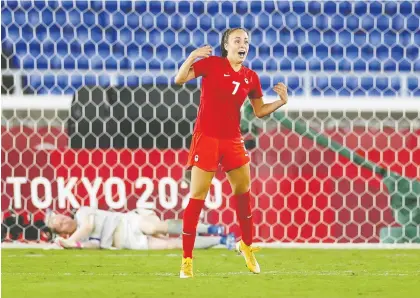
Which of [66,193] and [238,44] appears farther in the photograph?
[66,193]

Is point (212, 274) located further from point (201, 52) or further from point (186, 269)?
point (201, 52)

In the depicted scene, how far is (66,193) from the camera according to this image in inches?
147

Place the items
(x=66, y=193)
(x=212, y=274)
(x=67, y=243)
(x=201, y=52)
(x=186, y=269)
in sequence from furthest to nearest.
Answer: (x=66, y=193) → (x=67, y=243) → (x=212, y=274) → (x=186, y=269) → (x=201, y=52)

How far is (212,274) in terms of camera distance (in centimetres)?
262

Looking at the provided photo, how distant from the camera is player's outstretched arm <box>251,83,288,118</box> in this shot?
2.61 m

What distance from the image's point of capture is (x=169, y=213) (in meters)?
3.74

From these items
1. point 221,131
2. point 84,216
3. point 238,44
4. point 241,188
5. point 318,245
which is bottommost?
point 318,245

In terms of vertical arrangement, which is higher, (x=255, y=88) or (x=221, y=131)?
(x=255, y=88)

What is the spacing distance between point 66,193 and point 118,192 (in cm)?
19

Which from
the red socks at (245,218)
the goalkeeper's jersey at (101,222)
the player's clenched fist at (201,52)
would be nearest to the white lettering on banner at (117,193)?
the goalkeeper's jersey at (101,222)

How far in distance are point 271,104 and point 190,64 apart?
294 mm

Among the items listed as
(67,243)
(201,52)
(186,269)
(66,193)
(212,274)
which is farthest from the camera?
(66,193)

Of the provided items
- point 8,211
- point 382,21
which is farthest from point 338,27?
point 8,211

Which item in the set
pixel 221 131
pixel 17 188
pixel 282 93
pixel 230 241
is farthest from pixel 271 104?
pixel 17 188
